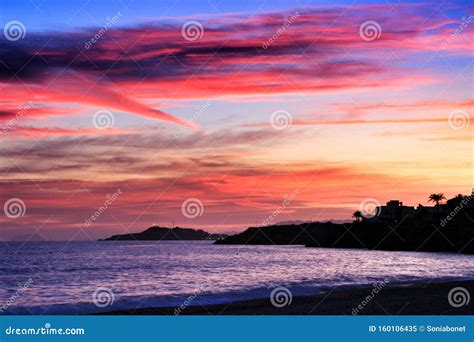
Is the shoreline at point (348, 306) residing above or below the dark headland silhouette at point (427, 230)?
below

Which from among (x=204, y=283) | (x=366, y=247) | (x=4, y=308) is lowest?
(x=4, y=308)

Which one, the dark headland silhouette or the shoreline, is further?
the dark headland silhouette

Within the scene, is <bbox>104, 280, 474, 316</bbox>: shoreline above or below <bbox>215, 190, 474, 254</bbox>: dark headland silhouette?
below

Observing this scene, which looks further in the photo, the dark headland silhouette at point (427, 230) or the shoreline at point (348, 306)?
the dark headland silhouette at point (427, 230)

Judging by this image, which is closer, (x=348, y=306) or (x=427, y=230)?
(x=348, y=306)

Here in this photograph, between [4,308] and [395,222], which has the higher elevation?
[395,222]

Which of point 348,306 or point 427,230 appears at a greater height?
point 427,230
